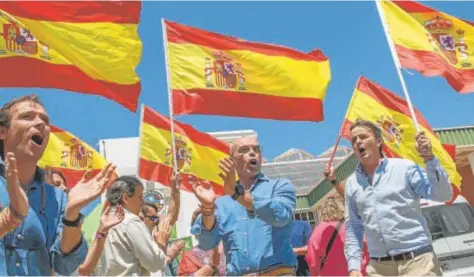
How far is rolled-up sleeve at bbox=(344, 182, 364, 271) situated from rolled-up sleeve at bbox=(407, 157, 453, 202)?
1.87ft

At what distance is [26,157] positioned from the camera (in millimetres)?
3086

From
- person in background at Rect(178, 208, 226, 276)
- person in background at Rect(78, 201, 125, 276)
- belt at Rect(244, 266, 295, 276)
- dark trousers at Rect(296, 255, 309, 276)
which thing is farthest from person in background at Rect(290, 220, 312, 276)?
person in background at Rect(78, 201, 125, 276)

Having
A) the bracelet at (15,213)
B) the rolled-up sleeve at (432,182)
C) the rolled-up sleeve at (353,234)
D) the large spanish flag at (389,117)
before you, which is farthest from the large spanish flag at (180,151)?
the bracelet at (15,213)

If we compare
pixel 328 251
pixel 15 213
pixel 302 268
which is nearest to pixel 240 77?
pixel 302 268

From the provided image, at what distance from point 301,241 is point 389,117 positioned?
264 centimetres

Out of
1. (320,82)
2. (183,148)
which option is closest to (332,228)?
(320,82)

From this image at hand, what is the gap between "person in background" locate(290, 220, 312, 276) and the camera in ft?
22.3

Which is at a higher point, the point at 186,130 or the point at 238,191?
the point at 186,130

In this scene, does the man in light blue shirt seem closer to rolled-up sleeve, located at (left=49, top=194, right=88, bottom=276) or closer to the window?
rolled-up sleeve, located at (left=49, top=194, right=88, bottom=276)

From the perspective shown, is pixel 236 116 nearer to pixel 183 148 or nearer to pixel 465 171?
pixel 183 148

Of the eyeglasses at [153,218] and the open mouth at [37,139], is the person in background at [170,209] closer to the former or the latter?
the eyeglasses at [153,218]

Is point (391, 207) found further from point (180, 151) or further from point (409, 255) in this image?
point (180, 151)

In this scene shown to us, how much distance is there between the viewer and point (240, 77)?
8164mm

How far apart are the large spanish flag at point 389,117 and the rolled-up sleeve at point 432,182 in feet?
11.4
